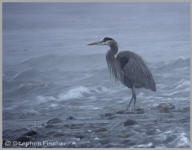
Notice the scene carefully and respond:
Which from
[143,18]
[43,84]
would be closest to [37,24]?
[43,84]

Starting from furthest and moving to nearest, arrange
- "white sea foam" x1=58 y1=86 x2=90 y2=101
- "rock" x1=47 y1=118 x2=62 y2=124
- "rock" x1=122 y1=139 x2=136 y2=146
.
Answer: "white sea foam" x1=58 y1=86 x2=90 y2=101 < "rock" x1=47 y1=118 x2=62 y2=124 < "rock" x1=122 y1=139 x2=136 y2=146

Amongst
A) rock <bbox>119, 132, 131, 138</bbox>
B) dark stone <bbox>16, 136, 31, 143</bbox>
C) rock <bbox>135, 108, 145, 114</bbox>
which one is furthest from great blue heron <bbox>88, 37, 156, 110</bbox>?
dark stone <bbox>16, 136, 31, 143</bbox>

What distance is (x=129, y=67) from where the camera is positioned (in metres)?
3.85

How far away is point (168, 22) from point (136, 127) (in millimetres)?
1109

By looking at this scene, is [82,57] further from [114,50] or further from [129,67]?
[129,67]

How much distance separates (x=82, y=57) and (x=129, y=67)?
47cm

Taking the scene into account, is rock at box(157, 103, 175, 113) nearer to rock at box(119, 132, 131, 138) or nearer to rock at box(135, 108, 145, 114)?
rock at box(135, 108, 145, 114)

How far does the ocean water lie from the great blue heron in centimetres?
5

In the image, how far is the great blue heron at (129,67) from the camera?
3.80 metres

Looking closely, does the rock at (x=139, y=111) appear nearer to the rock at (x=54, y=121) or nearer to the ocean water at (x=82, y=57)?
the ocean water at (x=82, y=57)

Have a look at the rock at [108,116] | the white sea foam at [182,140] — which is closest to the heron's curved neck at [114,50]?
the rock at [108,116]

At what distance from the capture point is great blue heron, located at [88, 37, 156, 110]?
380 centimetres

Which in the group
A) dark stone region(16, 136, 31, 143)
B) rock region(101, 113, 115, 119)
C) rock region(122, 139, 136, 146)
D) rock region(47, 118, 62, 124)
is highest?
rock region(101, 113, 115, 119)

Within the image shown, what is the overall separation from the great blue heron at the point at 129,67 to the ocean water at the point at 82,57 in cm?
5
